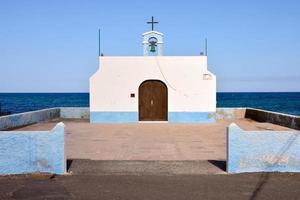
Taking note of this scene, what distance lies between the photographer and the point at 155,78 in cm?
2144

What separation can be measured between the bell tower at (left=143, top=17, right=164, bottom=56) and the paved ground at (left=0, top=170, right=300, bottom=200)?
1358cm

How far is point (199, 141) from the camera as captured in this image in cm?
1462

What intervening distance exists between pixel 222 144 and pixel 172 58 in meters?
8.29

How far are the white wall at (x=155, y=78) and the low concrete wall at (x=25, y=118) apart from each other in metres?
2.92

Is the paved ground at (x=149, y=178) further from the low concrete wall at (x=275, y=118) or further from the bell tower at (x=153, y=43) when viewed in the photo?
the bell tower at (x=153, y=43)

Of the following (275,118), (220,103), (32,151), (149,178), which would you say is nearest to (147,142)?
(149,178)

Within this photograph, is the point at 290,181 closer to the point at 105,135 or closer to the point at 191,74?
the point at 105,135

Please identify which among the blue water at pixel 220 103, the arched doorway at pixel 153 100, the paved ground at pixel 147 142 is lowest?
the blue water at pixel 220 103

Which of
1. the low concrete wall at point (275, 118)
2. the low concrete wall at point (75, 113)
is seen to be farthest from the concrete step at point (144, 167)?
the low concrete wall at point (75, 113)

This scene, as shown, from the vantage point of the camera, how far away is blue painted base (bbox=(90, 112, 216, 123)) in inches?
843

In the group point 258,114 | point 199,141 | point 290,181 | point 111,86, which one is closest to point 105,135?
point 199,141

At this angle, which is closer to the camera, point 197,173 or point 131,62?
point 197,173

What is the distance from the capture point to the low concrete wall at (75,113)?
25.1m

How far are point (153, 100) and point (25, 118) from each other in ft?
20.2
